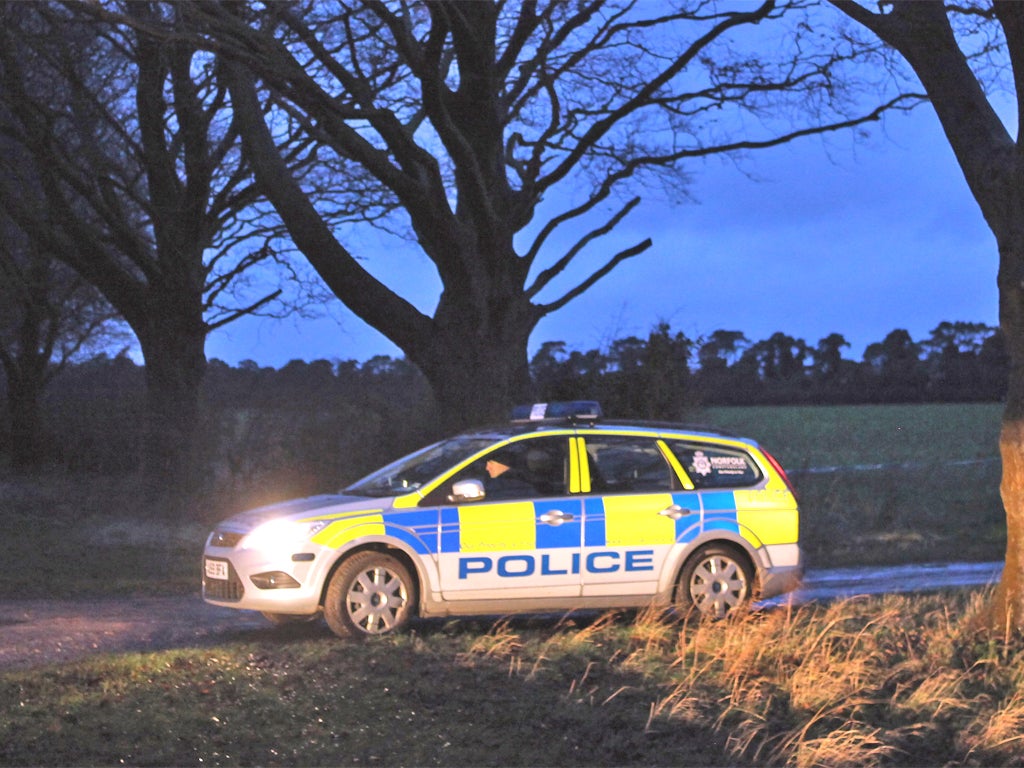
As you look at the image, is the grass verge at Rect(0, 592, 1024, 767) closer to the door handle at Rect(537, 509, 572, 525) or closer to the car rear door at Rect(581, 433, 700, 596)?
the car rear door at Rect(581, 433, 700, 596)

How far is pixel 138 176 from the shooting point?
2203 centimetres

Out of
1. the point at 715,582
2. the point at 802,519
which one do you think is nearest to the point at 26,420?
the point at 802,519

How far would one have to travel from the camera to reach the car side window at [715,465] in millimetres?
10633

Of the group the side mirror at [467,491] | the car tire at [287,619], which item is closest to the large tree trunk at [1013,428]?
the side mirror at [467,491]

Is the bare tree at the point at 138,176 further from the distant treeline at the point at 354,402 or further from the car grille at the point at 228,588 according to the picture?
the car grille at the point at 228,588

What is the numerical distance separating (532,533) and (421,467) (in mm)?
1164

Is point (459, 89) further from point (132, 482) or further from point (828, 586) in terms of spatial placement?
point (132, 482)

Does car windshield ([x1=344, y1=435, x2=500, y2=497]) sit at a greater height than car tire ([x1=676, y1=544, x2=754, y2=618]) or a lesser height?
greater

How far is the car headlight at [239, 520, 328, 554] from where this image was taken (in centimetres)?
937

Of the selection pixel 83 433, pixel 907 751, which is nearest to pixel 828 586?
pixel 907 751

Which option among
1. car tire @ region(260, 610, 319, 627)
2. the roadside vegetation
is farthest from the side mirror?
car tire @ region(260, 610, 319, 627)

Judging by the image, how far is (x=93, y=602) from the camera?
12234 millimetres

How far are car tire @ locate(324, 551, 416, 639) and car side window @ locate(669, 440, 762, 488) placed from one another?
262 centimetres

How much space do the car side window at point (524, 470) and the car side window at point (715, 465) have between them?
107 centimetres
